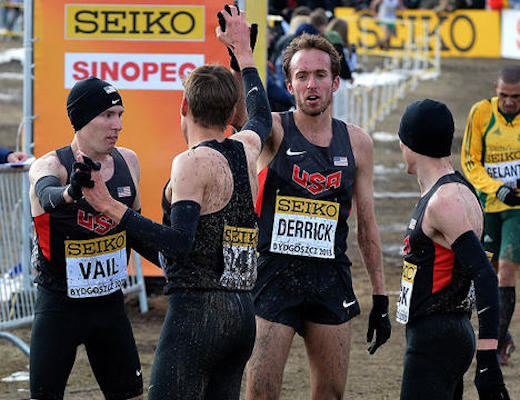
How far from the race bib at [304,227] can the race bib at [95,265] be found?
775mm

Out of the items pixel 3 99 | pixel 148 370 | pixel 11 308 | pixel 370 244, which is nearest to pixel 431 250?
pixel 370 244

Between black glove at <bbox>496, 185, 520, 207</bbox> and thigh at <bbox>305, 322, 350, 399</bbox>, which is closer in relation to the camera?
thigh at <bbox>305, 322, 350, 399</bbox>

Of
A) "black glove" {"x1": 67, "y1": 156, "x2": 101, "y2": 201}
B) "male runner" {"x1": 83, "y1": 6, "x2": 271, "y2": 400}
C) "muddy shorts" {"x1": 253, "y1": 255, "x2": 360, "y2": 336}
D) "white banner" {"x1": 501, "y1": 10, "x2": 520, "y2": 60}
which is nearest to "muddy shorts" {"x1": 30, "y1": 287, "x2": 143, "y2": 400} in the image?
"muddy shorts" {"x1": 253, "y1": 255, "x2": 360, "y2": 336}

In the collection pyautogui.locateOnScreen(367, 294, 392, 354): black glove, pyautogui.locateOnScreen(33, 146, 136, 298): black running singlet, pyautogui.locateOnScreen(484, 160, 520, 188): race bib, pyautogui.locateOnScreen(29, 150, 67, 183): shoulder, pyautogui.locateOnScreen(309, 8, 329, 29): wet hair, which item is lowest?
pyautogui.locateOnScreen(367, 294, 392, 354): black glove

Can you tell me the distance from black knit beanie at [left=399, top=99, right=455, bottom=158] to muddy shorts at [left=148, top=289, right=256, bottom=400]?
1.02 metres

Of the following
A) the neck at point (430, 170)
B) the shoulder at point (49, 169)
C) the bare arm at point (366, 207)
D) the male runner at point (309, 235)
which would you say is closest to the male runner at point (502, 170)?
the bare arm at point (366, 207)

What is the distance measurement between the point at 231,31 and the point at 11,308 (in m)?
4.10

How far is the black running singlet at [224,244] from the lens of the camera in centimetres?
424

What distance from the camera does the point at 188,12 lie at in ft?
28.5

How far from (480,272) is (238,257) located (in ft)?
3.23

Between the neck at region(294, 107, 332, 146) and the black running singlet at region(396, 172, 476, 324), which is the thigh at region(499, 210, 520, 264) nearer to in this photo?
the neck at region(294, 107, 332, 146)

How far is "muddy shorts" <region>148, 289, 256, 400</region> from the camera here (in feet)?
13.9

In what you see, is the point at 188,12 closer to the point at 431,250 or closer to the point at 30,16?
the point at 30,16

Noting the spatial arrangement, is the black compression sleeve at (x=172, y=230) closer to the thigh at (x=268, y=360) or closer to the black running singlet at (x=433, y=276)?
the black running singlet at (x=433, y=276)
